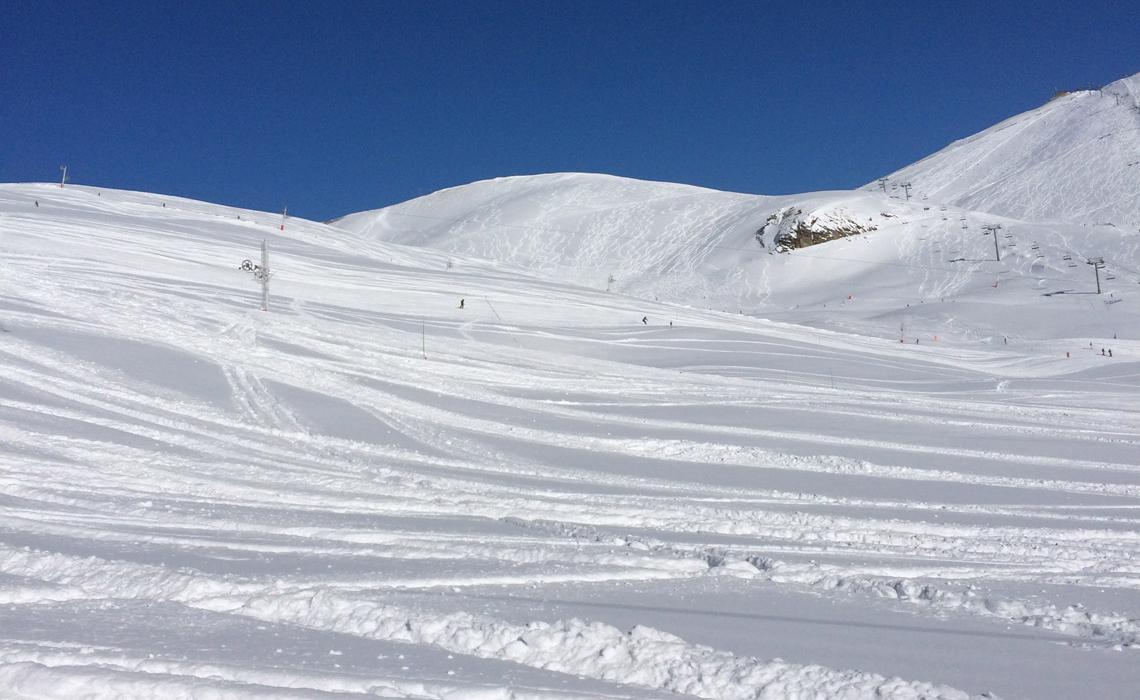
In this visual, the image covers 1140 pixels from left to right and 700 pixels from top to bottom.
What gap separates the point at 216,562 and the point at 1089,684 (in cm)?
668

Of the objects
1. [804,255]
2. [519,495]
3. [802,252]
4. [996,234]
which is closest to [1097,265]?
[996,234]

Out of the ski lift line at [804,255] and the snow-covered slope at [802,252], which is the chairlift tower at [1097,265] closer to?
the snow-covered slope at [802,252]

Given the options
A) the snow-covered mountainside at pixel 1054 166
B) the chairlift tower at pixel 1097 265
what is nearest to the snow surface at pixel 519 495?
the chairlift tower at pixel 1097 265

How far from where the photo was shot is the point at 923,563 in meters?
8.30

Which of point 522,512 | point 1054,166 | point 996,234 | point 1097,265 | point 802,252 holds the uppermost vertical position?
point 1054,166

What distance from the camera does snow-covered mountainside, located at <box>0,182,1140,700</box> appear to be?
538 centimetres

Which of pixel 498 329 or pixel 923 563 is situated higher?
pixel 498 329

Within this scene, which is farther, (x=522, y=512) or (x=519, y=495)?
(x=519, y=495)

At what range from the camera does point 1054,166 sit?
3531 inches

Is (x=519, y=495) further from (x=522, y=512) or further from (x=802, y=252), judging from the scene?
(x=802, y=252)

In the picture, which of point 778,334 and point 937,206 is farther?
point 937,206

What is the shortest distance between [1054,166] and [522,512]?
3813 inches

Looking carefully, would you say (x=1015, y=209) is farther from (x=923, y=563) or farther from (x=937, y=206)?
(x=923, y=563)

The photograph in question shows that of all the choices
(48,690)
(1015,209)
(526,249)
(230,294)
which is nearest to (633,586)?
(48,690)
